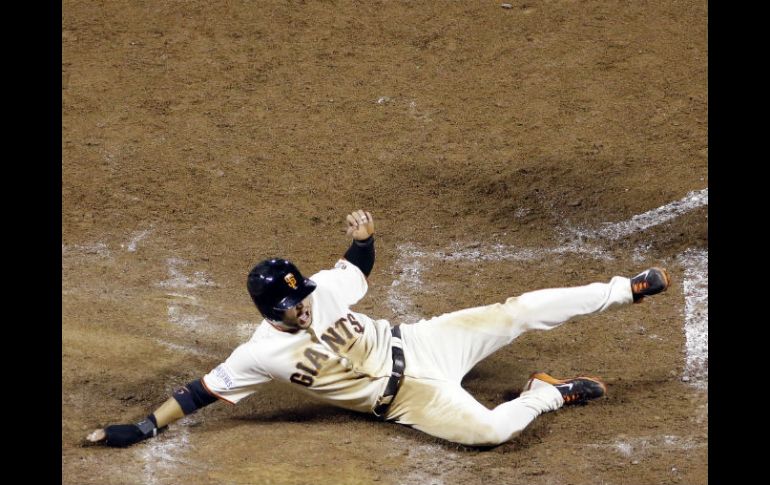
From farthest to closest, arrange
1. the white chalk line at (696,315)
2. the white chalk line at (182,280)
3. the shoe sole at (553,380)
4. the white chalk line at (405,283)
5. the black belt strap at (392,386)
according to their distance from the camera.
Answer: the white chalk line at (182,280) < the white chalk line at (405,283) < the white chalk line at (696,315) < the shoe sole at (553,380) < the black belt strap at (392,386)

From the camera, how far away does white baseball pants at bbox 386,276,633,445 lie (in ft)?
16.1

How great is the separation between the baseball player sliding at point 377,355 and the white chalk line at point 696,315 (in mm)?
606

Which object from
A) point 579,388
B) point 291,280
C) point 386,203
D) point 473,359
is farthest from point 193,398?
point 386,203

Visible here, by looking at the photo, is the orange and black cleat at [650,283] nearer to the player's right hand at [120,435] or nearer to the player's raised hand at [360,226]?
the player's raised hand at [360,226]

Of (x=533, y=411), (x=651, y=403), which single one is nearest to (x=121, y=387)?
(x=533, y=411)

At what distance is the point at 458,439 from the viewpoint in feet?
16.1

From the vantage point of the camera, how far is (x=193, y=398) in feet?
16.1

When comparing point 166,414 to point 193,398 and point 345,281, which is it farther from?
point 345,281

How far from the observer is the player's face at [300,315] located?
190 inches

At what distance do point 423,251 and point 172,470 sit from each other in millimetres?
2713

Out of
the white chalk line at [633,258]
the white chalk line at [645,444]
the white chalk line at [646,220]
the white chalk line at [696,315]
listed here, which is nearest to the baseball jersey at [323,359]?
the white chalk line at [633,258]

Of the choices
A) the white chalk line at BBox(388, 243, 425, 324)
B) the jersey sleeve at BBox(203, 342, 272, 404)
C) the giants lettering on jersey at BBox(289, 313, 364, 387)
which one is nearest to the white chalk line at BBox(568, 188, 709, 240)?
the white chalk line at BBox(388, 243, 425, 324)

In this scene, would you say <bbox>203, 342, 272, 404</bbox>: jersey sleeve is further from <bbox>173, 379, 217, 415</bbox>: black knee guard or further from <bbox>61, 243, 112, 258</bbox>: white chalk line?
<bbox>61, 243, 112, 258</bbox>: white chalk line

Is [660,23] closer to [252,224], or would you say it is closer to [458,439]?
[252,224]
